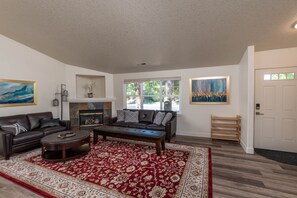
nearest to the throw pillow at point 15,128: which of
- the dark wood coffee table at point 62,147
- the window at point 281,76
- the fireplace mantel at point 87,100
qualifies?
the dark wood coffee table at point 62,147

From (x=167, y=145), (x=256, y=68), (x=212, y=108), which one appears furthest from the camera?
(x=212, y=108)

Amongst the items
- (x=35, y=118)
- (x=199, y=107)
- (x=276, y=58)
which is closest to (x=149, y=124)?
(x=199, y=107)

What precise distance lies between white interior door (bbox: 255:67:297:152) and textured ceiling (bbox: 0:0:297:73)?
70 cm

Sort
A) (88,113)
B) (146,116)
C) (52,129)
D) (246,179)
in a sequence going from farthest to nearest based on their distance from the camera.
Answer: (88,113) → (146,116) → (52,129) → (246,179)

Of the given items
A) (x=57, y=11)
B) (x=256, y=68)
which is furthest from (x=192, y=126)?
(x=57, y=11)

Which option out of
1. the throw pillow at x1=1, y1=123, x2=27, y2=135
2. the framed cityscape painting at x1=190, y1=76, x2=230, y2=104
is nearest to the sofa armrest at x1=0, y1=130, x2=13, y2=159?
the throw pillow at x1=1, y1=123, x2=27, y2=135

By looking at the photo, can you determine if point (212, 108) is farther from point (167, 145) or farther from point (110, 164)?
point (110, 164)

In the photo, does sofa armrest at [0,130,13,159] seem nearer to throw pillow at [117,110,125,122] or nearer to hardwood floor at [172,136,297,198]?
throw pillow at [117,110,125,122]

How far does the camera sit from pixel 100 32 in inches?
113

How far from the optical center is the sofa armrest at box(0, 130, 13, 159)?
2805 millimetres

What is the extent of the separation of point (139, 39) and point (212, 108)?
3.09 m

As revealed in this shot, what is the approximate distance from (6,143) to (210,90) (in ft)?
17.1

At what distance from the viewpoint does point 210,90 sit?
14.6 feet

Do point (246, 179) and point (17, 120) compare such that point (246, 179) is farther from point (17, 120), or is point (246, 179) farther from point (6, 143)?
point (17, 120)
